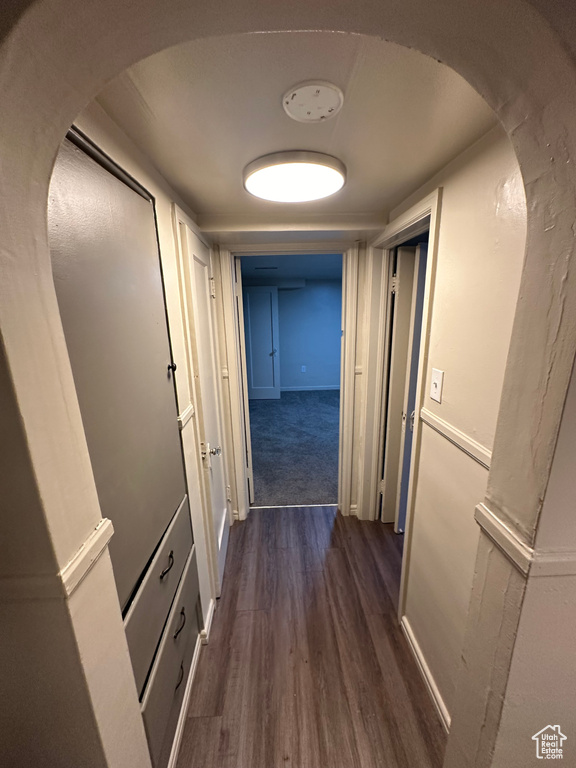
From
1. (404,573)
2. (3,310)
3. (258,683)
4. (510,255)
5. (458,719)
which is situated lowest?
(258,683)

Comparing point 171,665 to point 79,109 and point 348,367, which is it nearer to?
point 79,109

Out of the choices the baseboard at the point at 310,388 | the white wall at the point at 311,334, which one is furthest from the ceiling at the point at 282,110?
the baseboard at the point at 310,388

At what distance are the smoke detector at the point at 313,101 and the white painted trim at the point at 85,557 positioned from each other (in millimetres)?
1071

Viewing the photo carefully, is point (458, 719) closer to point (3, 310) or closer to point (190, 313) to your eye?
point (3, 310)

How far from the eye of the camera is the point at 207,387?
1.74 metres

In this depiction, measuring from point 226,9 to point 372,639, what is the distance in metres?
2.27

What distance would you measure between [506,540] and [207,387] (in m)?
1.48

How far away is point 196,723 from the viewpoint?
1.26 metres

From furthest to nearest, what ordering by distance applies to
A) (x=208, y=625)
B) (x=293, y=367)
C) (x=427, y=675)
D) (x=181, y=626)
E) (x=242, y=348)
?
(x=293, y=367), (x=242, y=348), (x=208, y=625), (x=427, y=675), (x=181, y=626)

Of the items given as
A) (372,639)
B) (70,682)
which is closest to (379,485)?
(372,639)

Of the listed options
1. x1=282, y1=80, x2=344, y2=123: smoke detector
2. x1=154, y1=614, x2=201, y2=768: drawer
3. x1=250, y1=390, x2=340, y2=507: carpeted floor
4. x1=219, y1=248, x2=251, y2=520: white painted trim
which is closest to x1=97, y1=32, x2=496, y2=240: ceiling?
x1=282, y1=80, x2=344, y2=123: smoke detector

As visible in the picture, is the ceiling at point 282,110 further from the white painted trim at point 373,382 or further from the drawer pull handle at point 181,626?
the drawer pull handle at point 181,626

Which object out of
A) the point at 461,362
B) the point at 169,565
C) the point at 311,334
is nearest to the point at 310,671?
the point at 169,565

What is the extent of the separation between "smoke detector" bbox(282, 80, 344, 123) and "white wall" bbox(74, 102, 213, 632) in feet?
1.53
